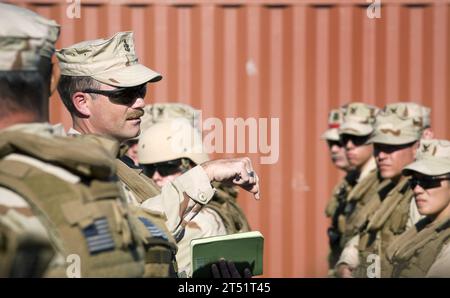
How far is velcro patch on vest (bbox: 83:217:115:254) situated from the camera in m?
2.49

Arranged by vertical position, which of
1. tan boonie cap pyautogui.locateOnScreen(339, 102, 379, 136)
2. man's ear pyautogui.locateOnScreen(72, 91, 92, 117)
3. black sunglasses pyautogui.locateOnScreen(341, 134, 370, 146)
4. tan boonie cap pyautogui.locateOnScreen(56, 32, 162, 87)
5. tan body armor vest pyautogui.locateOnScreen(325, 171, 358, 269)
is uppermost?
tan boonie cap pyautogui.locateOnScreen(56, 32, 162, 87)

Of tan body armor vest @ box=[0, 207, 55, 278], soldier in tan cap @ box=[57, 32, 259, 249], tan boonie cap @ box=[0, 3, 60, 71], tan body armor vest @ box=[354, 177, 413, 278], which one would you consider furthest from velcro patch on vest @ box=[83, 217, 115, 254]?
tan body armor vest @ box=[354, 177, 413, 278]

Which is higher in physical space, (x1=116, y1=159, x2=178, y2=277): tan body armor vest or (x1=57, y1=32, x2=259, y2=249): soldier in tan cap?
(x1=57, y1=32, x2=259, y2=249): soldier in tan cap

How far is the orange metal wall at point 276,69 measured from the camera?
31.1 feet

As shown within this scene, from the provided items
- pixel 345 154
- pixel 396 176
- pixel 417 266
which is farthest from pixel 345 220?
pixel 417 266

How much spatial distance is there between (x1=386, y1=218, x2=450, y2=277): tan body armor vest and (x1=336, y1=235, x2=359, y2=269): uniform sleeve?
3.58 ft

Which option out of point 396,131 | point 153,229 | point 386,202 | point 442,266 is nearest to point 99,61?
point 153,229

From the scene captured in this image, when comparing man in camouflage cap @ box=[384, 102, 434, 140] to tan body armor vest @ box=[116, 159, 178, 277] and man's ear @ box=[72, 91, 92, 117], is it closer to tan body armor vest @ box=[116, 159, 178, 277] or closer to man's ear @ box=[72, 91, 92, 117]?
man's ear @ box=[72, 91, 92, 117]

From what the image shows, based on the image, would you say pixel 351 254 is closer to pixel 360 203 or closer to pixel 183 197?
pixel 360 203

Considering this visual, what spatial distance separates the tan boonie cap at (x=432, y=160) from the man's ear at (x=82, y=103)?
2328 mm

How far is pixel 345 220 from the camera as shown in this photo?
8383 millimetres

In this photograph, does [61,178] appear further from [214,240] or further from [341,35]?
[341,35]

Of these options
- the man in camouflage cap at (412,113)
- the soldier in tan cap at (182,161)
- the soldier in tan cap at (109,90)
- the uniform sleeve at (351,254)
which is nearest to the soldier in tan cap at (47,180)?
the soldier in tan cap at (109,90)
